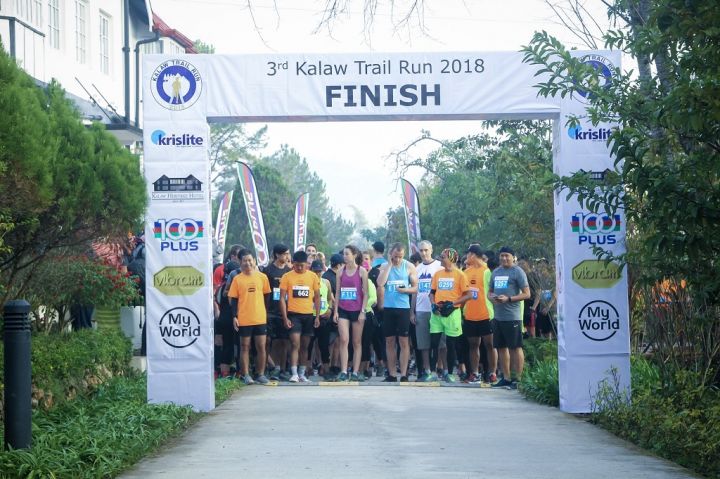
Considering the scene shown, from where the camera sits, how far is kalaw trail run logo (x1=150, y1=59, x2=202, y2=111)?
13.6 meters

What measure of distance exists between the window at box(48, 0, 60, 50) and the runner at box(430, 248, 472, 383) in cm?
1082

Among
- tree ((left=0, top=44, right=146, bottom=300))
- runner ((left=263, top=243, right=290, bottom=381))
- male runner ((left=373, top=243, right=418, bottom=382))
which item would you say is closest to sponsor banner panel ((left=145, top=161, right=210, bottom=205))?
tree ((left=0, top=44, right=146, bottom=300))

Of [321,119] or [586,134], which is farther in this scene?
[321,119]

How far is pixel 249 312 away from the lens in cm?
1777

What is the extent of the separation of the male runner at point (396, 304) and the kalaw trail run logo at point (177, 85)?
5770 mm

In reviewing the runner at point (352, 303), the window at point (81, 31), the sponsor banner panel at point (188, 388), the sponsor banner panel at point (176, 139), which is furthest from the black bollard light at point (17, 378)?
the window at point (81, 31)

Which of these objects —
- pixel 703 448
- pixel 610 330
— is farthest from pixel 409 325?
pixel 703 448

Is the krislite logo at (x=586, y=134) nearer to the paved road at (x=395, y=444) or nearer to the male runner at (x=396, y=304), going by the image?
the paved road at (x=395, y=444)

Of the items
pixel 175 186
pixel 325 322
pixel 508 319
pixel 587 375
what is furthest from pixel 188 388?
pixel 325 322

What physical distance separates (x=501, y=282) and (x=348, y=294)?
250cm

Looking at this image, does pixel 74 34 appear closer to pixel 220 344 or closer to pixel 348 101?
pixel 220 344

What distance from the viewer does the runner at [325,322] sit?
19.4 meters

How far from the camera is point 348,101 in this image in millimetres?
13508

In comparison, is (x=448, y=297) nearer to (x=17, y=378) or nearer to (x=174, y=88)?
(x=174, y=88)
